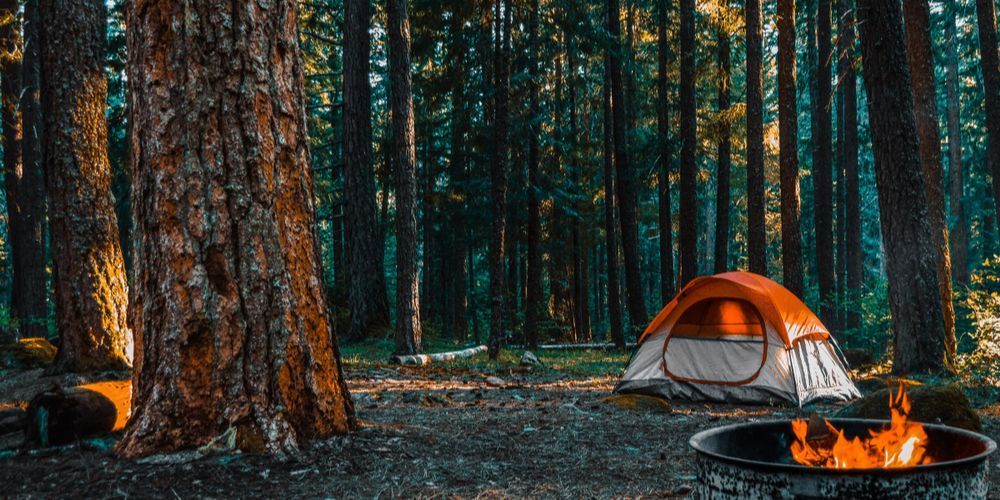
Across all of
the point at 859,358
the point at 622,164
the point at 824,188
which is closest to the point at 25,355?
the point at 622,164

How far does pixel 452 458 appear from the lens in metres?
4.63

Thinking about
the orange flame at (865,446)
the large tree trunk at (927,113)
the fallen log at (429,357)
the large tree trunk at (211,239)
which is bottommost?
the fallen log at (429,357)

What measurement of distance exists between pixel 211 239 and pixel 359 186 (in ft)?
36.9

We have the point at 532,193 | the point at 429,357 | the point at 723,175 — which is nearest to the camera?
Result: the point at 429,357

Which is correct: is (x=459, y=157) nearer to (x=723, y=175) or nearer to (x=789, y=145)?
(x=723, y=175)

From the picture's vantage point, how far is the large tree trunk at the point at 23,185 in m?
15.2

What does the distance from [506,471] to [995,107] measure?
645 inches

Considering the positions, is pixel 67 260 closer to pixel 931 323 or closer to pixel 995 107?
pixel 931 323

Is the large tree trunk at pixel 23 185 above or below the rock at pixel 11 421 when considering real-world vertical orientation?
above

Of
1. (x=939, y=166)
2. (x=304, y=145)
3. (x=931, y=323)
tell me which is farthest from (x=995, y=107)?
(x=304, y=145)

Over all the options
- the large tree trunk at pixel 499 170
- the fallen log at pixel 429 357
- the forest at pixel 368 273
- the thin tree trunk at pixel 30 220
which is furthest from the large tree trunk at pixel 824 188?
the thin tree trunk at pixel 30 220

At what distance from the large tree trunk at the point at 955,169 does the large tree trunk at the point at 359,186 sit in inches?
725

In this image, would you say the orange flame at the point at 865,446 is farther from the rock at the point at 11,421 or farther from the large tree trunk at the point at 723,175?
the large tree trunk at the point at 723,175

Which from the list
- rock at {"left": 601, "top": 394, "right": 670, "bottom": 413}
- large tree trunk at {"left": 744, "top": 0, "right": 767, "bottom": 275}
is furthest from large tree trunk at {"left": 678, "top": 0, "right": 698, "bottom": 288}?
rock at {"left": 601, "top": 394, "right": 670, "bottom": 413}
